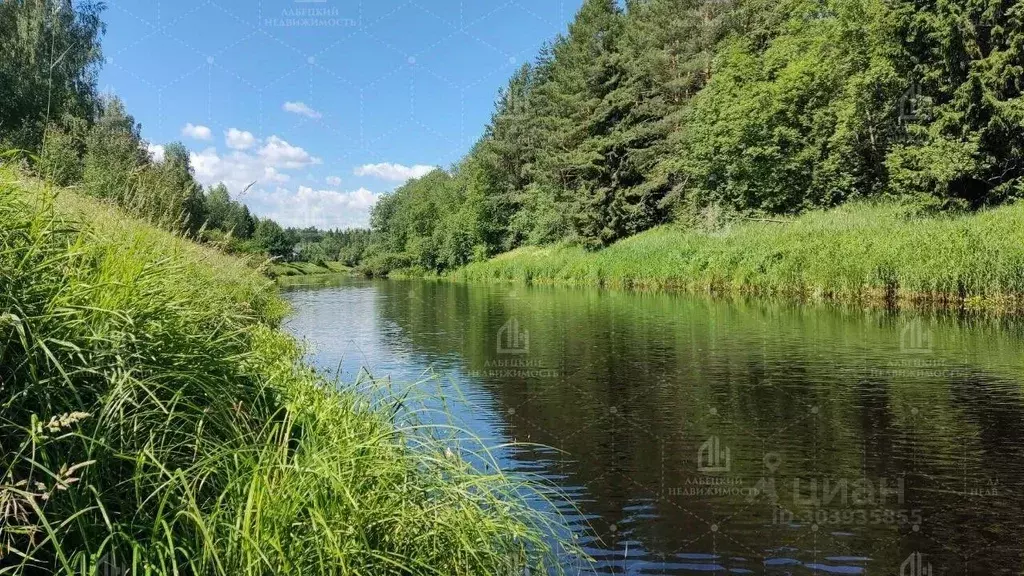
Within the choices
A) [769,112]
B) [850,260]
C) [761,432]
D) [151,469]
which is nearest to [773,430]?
[761,432]

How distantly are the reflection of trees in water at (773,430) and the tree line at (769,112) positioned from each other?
1722 centimetres

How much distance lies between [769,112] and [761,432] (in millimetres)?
A: 35031

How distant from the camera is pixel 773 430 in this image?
29.5 ft


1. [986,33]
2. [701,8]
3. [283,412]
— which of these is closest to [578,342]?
[283,412]

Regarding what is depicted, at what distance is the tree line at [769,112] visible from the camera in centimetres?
2930

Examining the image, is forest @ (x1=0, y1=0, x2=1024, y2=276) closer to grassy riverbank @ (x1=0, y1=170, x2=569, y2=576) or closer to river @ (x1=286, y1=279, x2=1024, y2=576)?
river @ (x1=286, y1=279, x2=1024, y2=576)

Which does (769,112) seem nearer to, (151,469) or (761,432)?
(761,432)

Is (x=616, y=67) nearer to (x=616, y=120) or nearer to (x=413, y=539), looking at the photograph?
(x=616, y=120)

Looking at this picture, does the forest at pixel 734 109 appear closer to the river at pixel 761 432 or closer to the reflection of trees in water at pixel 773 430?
the river at pixel 761 432

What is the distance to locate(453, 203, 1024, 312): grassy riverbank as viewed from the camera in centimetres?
1978

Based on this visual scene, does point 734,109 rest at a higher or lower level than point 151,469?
higher

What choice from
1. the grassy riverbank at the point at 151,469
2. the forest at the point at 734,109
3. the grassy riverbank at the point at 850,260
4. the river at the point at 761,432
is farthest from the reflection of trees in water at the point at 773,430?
the forest at the point at 734,109

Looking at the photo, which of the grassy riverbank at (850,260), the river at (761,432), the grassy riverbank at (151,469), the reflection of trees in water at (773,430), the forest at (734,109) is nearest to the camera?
the grassy riverbank at (151,469)

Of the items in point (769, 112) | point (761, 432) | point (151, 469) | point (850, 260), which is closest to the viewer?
point (151, 469)
